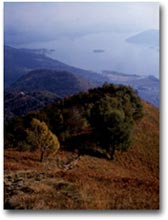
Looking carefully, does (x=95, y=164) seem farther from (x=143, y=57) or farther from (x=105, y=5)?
(x=105, y=5)

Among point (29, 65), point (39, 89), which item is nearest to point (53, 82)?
point (39, 89)

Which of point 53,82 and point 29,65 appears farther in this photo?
point 29,65

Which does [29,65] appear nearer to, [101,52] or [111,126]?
[101,52]

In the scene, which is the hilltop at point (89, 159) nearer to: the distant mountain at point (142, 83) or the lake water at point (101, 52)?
the distant mountain at point (142, 83)

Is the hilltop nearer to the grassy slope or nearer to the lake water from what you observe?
the grassy slope

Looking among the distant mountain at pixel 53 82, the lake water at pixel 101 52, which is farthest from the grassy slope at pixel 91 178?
the distant mountain at pixel 53 82

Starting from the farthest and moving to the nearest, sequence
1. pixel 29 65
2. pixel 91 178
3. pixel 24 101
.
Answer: pixel 29 65 → pixel 24 101 → pixel 91 178
